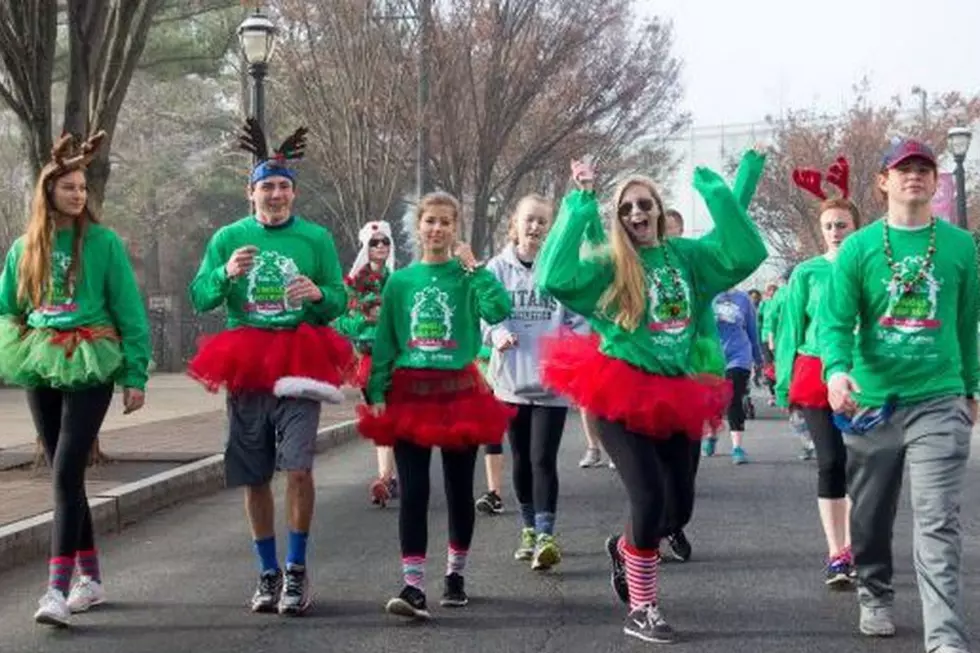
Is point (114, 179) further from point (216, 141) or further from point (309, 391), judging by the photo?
point (309, 391)

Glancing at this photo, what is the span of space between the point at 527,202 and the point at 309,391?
2.35 meters

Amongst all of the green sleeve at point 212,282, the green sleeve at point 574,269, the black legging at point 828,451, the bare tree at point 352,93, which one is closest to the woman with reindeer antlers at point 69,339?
the green sleeve at point 212,282

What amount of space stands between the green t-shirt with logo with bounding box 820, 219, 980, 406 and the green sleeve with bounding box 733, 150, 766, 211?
80 centimetres

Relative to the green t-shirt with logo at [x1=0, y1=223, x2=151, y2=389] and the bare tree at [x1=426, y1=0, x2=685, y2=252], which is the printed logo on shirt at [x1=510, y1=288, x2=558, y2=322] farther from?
the bare tree at [x1=426, y1=0, x2=685, y2=252]

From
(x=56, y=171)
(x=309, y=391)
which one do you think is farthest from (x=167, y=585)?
(x=56, y=171)

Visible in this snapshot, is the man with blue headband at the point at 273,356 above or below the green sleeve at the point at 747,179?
below

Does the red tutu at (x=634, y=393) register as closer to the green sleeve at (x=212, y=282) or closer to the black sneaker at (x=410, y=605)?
the black sneaker at (x=410, y=605)

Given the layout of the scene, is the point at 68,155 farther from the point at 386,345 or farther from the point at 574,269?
Result: the point at 574,269

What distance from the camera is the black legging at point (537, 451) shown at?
7.58 meters

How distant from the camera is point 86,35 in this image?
38.6 ft

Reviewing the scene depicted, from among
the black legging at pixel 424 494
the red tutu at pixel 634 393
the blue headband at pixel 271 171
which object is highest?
the blue headband at pixel 271 171

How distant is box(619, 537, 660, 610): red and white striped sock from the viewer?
5.85m

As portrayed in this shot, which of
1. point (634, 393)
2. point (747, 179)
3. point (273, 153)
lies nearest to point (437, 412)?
point (634, 393)

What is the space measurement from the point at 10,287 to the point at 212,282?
36.3 inches
